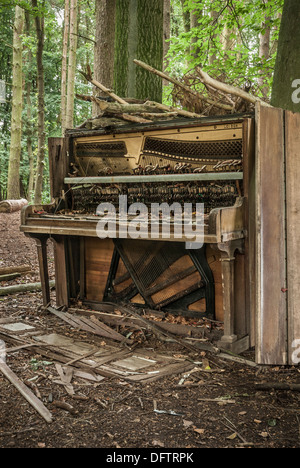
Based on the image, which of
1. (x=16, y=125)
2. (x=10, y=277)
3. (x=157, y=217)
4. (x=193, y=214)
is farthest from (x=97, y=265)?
(x=16, y=125)

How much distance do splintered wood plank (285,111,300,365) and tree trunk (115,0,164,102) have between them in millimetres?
2839

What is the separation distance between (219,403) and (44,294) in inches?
109

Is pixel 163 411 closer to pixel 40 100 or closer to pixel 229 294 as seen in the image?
pixel 229 294

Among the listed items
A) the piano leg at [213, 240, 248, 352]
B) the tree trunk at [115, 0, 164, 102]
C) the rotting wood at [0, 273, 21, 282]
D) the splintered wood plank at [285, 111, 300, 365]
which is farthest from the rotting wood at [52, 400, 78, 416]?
the tree trunk at [115, 0, 164, 102]

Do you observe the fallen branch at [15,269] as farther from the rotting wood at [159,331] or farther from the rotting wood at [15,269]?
the rotting wood at [159,331]

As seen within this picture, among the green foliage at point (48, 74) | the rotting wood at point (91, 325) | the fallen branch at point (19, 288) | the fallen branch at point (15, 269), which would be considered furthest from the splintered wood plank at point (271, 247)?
the green foliage at point (48, 74)

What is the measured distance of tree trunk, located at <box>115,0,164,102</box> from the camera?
6.09 m

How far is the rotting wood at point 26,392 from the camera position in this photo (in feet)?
9.32

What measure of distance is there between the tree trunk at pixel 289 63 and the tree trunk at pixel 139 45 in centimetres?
199

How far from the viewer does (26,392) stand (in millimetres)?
3131

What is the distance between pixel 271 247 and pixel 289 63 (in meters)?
1.96

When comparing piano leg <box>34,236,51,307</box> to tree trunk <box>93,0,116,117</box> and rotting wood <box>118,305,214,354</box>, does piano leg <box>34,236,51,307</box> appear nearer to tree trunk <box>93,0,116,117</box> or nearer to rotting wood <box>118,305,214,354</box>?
rotting wood <box>118,305,214,354</box>

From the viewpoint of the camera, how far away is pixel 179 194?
4.26 meters
